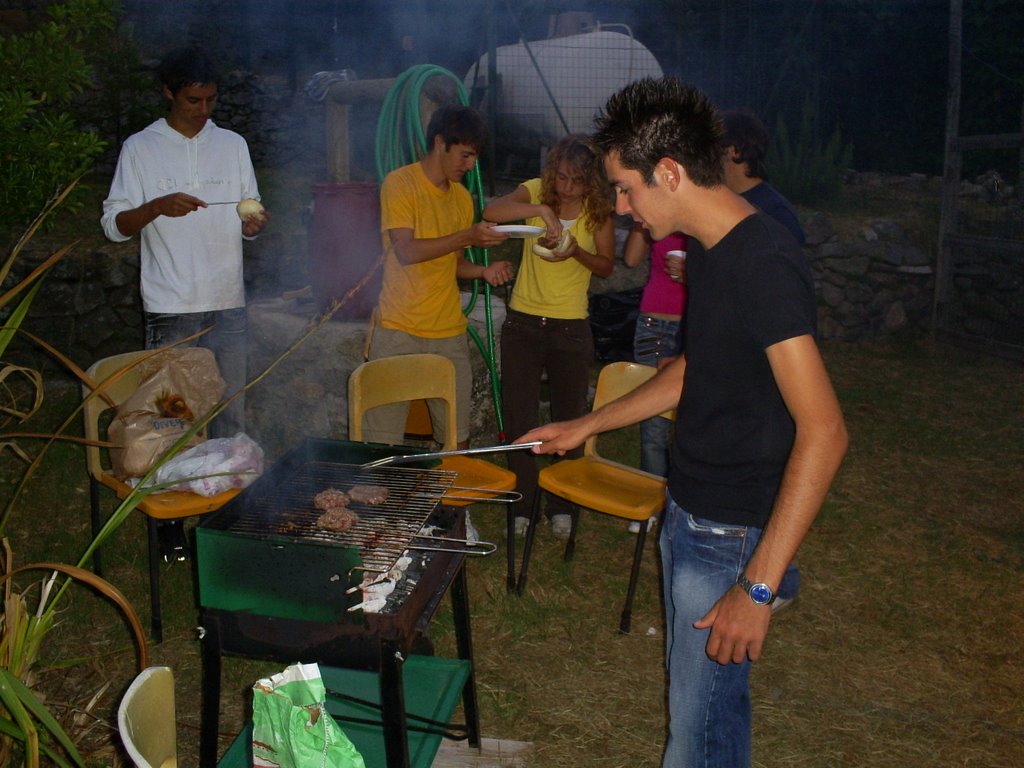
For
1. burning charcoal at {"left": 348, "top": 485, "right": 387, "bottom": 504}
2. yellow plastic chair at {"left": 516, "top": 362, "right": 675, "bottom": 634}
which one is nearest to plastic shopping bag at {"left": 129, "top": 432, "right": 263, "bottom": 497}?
burning charcoal at {"left": 348, "top": 485, "right": 387, "bottom": 504}

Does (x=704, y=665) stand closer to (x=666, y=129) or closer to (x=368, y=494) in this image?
(x=368, y=494)

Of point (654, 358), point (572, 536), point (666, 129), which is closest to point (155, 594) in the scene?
point (572, 536)

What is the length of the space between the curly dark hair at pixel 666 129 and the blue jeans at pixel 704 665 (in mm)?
813

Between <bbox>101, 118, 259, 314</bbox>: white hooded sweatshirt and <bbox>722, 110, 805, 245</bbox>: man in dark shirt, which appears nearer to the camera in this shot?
<bbox>722, 110, 805, 245</bbox>: man in dark shirt

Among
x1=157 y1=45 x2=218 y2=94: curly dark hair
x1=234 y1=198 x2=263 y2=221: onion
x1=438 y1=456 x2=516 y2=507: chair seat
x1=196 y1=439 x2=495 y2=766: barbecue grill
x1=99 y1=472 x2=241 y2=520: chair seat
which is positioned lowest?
x1=438 y1=456 x2=516 y2=507: chair seat

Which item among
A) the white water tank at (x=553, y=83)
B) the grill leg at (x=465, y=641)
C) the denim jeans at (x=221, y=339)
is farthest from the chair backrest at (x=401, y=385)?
the white water tank at (x=553, y=83)

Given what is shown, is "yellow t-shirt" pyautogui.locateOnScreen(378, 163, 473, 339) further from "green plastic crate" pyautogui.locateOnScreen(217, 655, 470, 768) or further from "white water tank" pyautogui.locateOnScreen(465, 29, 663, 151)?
"white water tank" pyautogui.locateOnScreen(465, 29, 663, 151)

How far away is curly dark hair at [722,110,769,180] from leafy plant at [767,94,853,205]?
6.12m

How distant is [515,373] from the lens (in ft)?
14.9

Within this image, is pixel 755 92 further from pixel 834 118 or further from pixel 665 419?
pixel 665 419

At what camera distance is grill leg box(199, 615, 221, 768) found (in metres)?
2.34

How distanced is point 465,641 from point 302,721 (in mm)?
1505

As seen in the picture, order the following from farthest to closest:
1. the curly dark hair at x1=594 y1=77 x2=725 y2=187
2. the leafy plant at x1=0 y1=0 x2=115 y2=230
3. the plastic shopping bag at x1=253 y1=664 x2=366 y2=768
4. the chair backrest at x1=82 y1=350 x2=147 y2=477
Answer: the chair backrest at x1=82 y1=350 x2=147 y2=477, the leafy plant at x1=0 y1=0 x2=115 y2=230, the curly dark hair at x1=594 y1=77 x2=725 y2=187, the plastic shopping bag at x1=253 y1=664 x2=366 y2=768

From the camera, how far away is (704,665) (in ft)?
7.01
